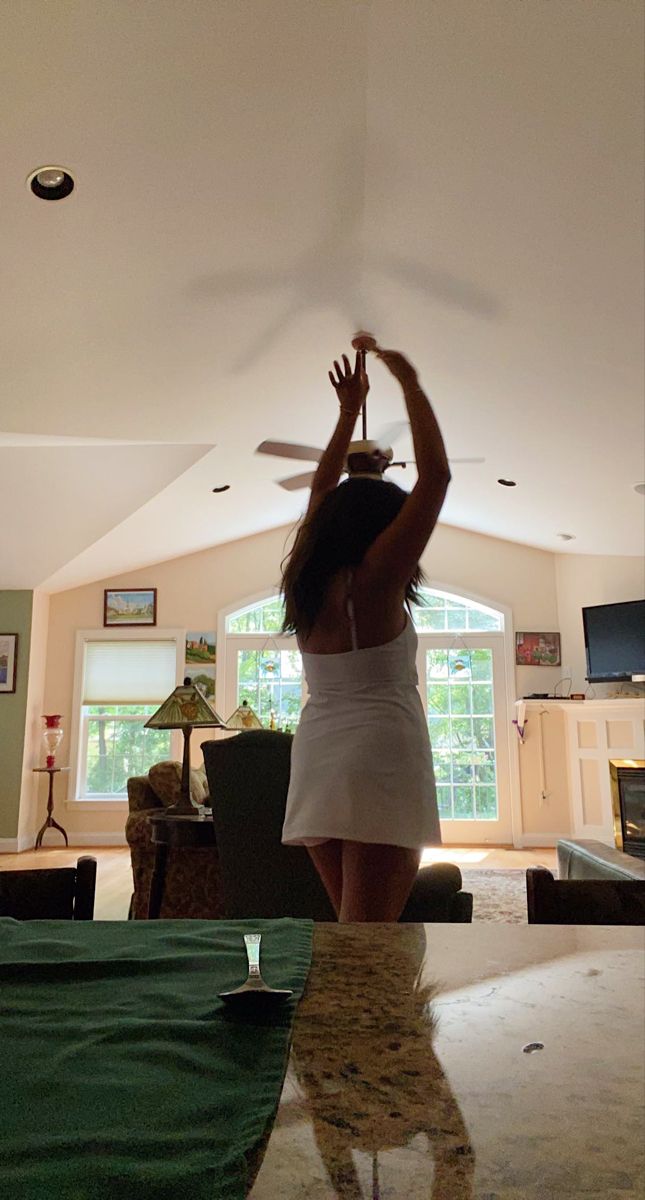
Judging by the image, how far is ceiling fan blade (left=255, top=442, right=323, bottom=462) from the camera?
4.00m

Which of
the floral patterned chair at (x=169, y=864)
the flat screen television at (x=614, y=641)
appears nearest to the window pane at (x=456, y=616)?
the flat screen television at (x=614, y=641)

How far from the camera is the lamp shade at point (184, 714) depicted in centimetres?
338

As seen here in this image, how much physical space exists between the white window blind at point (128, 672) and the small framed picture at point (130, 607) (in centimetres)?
22

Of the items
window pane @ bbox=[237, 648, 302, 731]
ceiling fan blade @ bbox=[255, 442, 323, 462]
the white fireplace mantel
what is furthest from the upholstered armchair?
window pane @ bbox=[237, 648, 302, 731]

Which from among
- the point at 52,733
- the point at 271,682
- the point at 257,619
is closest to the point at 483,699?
the point at 271,682

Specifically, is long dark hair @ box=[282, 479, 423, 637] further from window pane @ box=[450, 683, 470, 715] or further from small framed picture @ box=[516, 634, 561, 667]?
small framed picture @ box=[516, 634, 561, 667]

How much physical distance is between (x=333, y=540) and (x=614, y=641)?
6212mm

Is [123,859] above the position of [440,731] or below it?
below

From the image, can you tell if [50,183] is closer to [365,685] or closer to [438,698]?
[365,685]

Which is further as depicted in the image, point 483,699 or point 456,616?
point 456,616

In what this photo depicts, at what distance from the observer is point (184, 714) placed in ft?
11.1

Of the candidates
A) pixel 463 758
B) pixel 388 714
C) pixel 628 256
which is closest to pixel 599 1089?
pixel 388 714

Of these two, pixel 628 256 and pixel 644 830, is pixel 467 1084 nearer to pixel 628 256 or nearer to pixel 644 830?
pixel 628 256

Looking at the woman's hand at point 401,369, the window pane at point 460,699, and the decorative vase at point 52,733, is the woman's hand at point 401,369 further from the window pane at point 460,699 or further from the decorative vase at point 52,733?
the decorative vase at point 52,733
